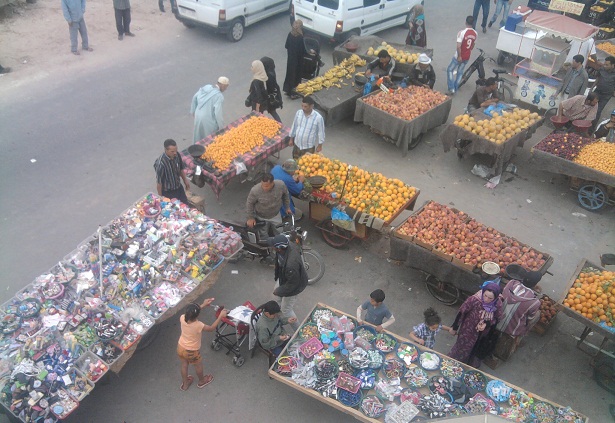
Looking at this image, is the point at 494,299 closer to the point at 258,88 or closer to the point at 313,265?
the point at 313,265

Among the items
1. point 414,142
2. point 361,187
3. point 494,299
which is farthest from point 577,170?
point 494,299

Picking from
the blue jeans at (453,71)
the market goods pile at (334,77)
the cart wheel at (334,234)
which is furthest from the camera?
the blue jeans at (453,71)

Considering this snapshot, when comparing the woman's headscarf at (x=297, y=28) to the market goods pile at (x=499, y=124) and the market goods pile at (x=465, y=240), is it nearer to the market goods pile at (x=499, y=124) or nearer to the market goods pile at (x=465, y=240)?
the market goods pile at (x=499, y=124)

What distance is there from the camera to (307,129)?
9.13m

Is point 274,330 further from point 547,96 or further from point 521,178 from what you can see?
point 547,96

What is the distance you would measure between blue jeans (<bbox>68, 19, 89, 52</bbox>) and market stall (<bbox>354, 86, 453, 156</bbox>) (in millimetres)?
8032

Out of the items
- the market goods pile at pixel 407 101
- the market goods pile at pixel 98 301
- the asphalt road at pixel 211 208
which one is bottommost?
the asphalt road at pixel 211 208

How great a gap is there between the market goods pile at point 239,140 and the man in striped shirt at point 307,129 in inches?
18.1

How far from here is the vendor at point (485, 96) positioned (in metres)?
10.6

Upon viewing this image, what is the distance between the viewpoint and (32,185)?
9.19 metres

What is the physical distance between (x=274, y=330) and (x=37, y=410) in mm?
2629

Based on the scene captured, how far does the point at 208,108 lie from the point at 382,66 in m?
4.61

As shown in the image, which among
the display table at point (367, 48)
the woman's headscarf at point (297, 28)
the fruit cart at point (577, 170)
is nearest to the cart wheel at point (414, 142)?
the display table at point (367, 48)

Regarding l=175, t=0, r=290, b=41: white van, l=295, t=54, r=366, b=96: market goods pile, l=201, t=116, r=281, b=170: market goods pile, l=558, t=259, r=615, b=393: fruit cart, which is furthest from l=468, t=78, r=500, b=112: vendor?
l=175, t=0, r=290, b=41: white van
